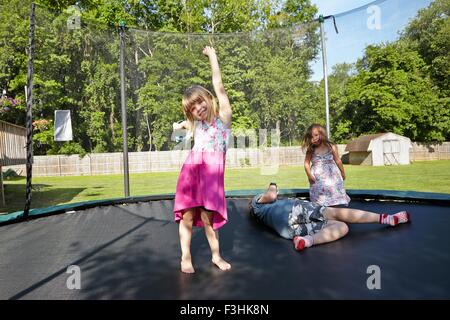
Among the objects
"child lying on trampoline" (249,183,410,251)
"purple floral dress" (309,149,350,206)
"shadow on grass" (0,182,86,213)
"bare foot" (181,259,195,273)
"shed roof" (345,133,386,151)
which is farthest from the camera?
"shed roof" (345,133,386,151)

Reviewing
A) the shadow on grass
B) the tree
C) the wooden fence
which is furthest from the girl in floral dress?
the shadow on grass

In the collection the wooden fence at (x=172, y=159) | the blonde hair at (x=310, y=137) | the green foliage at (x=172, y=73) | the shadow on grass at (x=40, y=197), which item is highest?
the green foliage at (x=172, y=73)

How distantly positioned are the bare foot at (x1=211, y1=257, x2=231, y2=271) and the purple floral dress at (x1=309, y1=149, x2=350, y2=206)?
0.93m

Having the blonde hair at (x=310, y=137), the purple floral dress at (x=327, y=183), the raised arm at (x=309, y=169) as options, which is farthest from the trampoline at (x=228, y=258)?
the blonde hair at (x=310, y=137)

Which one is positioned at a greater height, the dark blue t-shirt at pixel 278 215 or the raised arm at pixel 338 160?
the raised arm at pixel 338 160

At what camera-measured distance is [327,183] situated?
191cm

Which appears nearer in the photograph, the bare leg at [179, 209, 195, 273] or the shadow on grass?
the bare leg at [179, 209, 195, 273]

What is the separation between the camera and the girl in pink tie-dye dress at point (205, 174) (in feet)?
3.69

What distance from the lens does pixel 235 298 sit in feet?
2.75

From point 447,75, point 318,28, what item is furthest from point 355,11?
point 447,75

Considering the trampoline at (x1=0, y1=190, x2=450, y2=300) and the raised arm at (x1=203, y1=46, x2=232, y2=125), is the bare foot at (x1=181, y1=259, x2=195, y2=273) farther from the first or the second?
the raised arm at (x1=203, y1=46, x2=232, y2=125)

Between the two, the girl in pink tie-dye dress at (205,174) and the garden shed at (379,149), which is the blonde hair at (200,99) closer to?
the girl in pink tie-dye dress at (205,174)

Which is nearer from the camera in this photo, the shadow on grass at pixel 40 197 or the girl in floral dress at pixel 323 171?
the girl in floral dress at pixel 323 171

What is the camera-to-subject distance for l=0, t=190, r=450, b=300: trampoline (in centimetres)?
88
